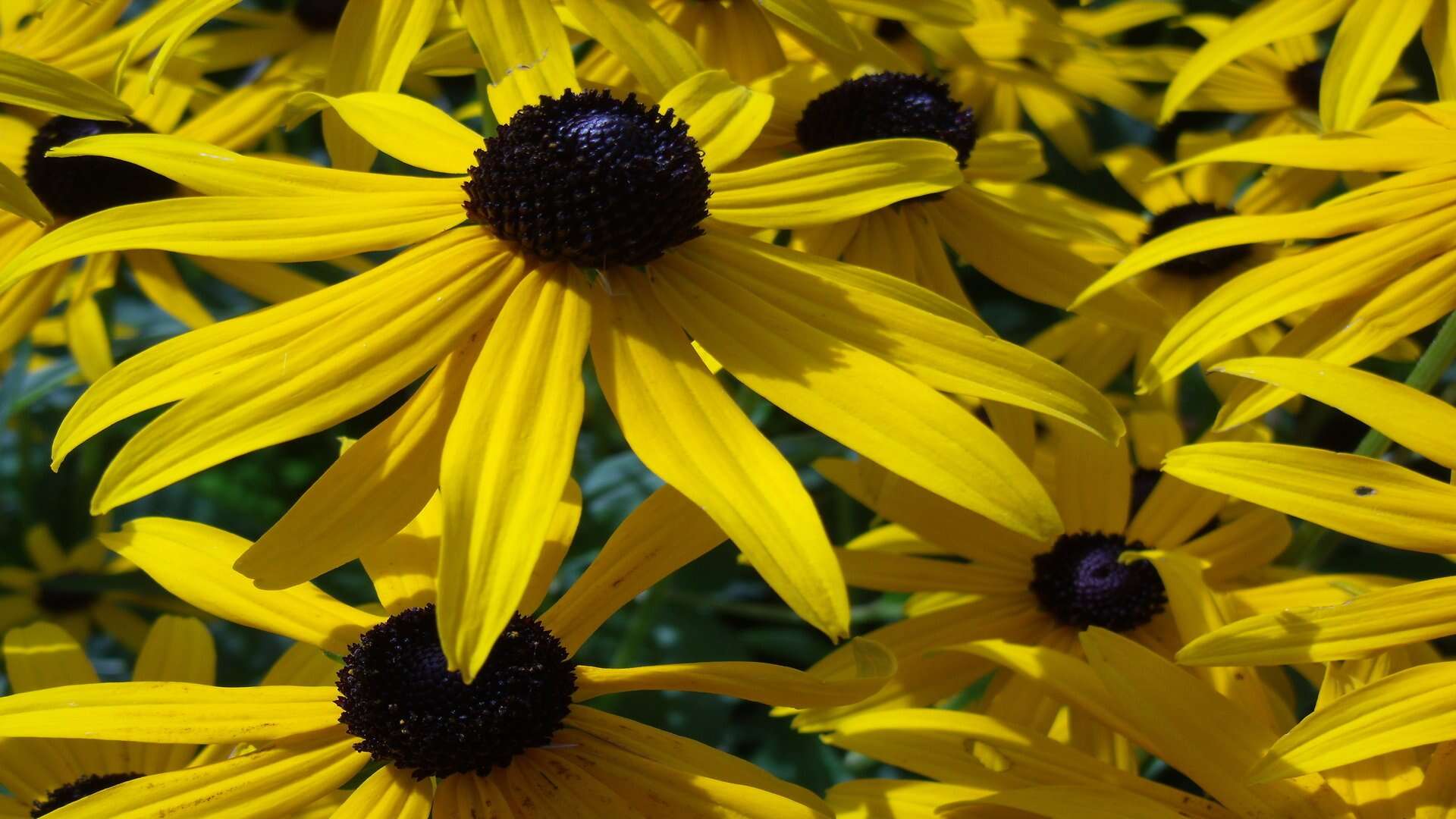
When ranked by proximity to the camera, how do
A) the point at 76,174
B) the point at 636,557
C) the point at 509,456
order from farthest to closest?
the point at 76,174, the point at 636,557, the point at 509,456

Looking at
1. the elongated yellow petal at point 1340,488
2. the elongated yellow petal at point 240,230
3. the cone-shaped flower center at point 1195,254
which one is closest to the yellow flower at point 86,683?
the elongated yellow petal at point 240,230

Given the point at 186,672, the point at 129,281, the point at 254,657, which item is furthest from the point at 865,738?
the point at 129,281

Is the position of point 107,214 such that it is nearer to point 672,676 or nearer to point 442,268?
point 442,268

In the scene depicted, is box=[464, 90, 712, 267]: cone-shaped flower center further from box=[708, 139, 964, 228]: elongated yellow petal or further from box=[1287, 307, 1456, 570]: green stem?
box=[1287, 307, 1456, 570]: green stem

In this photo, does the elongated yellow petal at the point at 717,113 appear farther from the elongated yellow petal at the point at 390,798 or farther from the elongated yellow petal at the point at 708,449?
the elongated yellow petal at the point at 390,798

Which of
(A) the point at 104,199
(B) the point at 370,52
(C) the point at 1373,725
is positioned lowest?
(C) the point at 1373,725

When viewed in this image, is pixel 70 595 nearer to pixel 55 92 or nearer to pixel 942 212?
pixel 55 92

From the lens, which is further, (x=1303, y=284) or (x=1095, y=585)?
(x=1095, y=585)

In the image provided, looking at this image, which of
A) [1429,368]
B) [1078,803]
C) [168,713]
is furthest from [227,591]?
[1429,368]
